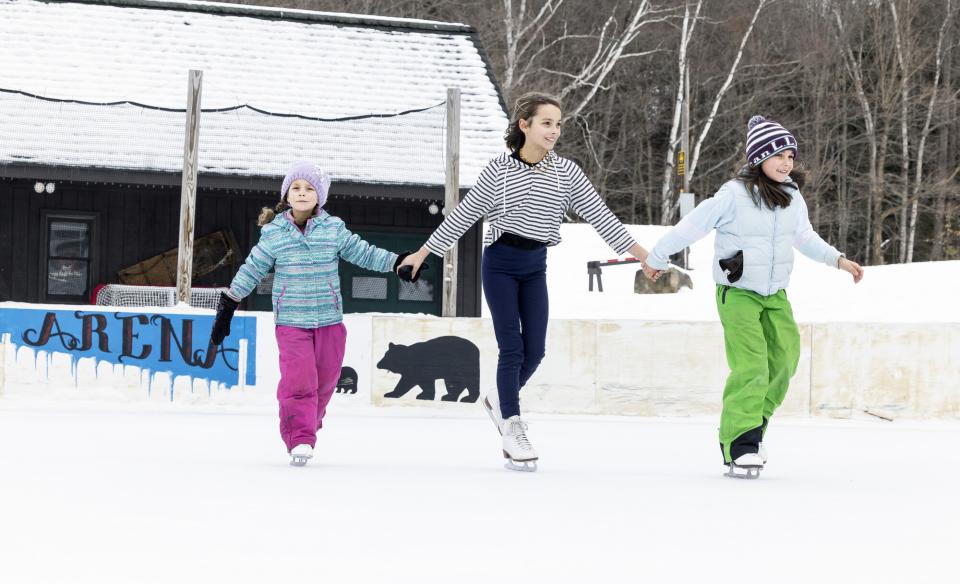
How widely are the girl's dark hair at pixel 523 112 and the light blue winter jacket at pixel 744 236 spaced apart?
0.82 meters

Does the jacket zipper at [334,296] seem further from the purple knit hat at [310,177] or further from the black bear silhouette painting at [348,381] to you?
the black bear silhouette painting at [348,381]

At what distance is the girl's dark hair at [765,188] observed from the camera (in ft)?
19.7

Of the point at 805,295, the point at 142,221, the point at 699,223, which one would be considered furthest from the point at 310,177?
the point at 805,295

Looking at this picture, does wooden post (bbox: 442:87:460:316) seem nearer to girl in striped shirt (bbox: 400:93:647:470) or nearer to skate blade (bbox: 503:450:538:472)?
girl in striped shirt (bbox: 400:93:647:470)

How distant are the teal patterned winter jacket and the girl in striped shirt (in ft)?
1.05

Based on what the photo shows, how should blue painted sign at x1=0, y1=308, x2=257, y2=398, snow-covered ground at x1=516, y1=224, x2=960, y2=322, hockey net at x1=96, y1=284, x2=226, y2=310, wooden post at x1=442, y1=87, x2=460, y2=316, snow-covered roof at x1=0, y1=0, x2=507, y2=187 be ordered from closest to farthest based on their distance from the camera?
blue painted sign at x1=0, y1=308, x2=257, y2=398, wooden post at x1=442, y1=87, x2=460, y2=316, hockey net at x1=96, y1=284, x2=226, y2=310, snow-covered roof at x1=0, y1=0, x2=507, y2=187, snow-covered ground at x1=516, y1=224, x2=960, y2=322

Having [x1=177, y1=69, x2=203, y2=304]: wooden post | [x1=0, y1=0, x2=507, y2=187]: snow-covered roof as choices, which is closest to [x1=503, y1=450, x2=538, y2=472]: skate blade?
[x1=177, y1=69, x2=203, y2=304]: wooden post

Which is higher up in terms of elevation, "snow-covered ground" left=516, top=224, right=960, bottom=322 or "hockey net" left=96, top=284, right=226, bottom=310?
"snow-covered ground" left=516, top=224, right=960, bottom=322

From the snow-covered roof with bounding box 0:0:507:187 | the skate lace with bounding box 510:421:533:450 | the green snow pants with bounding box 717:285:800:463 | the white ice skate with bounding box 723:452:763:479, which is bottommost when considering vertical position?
the white ice skate with bounding box 723:452:763:479

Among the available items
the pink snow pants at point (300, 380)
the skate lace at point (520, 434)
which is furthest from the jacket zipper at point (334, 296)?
the skate lace at point (520, 434)

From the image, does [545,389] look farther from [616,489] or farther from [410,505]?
[410,505]

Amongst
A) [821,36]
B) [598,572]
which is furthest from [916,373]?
[821,36]

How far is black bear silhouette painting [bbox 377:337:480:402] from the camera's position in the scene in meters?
10.4

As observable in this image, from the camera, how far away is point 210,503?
15.3ft
